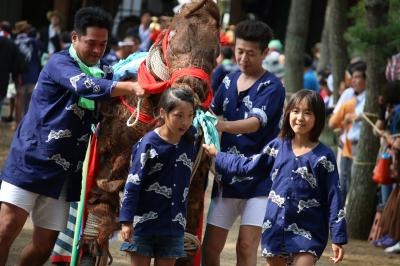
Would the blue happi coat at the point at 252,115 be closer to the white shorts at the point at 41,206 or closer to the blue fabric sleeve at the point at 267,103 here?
the blue fabric sleeve at the point at 267,103

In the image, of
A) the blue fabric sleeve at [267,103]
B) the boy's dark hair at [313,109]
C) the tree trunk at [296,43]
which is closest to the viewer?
the boy's dark hair at [313,109]

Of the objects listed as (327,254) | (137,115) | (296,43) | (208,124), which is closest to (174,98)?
(208,124)

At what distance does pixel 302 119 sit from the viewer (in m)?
6.48

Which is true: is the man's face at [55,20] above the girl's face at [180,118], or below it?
above

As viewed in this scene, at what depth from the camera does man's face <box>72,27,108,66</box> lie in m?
6.77

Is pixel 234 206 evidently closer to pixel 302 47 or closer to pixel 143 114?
pixel 143 114

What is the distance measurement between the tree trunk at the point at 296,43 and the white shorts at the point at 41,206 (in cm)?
908

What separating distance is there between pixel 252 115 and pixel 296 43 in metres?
9.00

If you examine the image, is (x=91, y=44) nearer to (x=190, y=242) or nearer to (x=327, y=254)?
(x=190, y=242)

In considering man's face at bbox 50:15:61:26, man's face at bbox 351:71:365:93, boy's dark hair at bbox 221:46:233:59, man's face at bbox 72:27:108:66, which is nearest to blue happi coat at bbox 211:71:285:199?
man's face at bbox 72:27:108:66

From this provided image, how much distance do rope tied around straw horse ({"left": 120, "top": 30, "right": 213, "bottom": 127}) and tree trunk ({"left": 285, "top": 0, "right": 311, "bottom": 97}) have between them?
8718mm

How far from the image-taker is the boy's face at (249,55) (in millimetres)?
7262

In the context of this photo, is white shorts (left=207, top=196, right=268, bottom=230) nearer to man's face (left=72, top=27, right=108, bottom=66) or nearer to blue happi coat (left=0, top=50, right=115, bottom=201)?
blue happi coat (left=0, top=50, right=115, bottom=201)

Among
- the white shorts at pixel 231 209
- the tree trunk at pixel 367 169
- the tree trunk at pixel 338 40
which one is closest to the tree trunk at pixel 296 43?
the tree trunk at pixel 338 40
